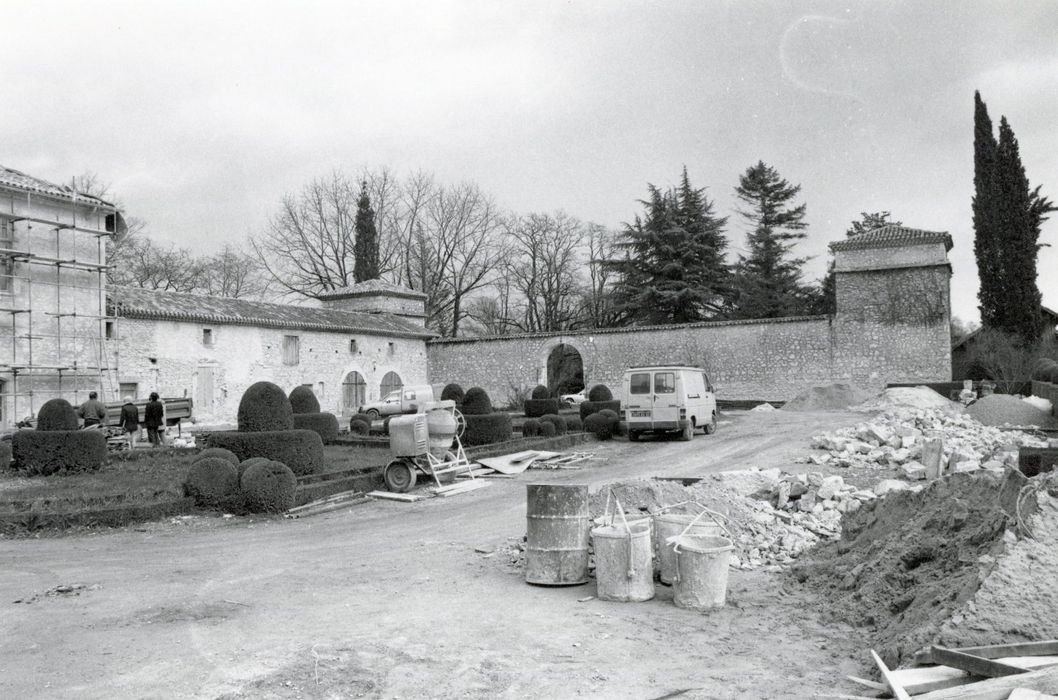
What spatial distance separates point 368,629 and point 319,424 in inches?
557

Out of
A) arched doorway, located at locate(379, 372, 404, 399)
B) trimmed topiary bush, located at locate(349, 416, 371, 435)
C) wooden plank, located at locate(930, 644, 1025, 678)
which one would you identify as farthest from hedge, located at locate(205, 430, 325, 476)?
arched doorway, located at locate(379, 372, 404, 399)

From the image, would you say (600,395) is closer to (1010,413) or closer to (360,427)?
(360,427)

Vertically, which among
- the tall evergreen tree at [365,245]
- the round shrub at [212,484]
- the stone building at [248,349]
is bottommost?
the round shrub at [212,484]

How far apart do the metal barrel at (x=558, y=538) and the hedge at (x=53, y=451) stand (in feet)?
37.5

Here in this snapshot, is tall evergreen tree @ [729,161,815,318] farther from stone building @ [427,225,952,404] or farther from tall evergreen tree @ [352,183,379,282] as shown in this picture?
tall evergreen tree @ [352,183,379,282]

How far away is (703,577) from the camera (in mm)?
6258

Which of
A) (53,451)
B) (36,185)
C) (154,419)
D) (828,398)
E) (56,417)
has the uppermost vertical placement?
(36,185)

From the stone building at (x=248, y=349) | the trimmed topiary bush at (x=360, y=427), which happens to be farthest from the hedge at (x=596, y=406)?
the stone building at (x=248, y=349)

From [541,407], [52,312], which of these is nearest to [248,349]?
[52,312]

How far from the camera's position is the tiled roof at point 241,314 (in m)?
26.8

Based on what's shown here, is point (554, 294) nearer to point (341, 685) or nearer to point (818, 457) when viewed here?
point (818, 457)

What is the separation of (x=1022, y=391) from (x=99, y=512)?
30.0 meters

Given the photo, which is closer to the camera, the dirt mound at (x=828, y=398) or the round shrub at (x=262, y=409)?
the round shrub at (x=262, y=409)

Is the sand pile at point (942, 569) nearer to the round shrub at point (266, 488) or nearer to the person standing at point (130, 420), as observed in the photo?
the round shrub at point (266, 488)
